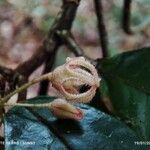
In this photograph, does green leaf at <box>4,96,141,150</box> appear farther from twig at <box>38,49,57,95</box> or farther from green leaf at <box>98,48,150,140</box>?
twig at <box>38,49,57,95</box>

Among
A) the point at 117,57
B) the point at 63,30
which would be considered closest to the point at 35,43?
the point at 63,30

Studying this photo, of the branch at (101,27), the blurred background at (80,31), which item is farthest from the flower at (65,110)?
the blurred background at (80,31)

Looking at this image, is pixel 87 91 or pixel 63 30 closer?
pixel 87 91

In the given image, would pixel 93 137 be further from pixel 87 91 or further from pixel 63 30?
pixel 63 30

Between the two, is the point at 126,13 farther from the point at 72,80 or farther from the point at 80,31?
the point at 80,31

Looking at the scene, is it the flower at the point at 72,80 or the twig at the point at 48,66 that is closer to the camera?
the flower at the point at 72,80

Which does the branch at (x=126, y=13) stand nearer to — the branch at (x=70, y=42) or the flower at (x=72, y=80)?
the branch at (x=70, y=42)
